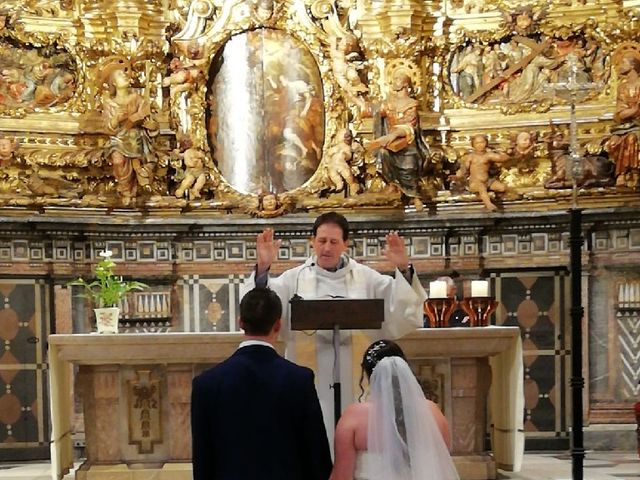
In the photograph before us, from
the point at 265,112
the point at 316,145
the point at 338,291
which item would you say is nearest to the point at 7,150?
the point at 265,112

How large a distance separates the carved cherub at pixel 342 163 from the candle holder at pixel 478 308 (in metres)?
3.98

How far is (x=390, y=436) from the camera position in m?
5.20

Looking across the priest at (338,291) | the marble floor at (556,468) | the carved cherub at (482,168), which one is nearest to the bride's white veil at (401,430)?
the priest at (338,291)

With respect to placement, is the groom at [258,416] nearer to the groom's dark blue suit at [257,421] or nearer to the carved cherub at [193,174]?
the groom's dark blue suit at [257,421]

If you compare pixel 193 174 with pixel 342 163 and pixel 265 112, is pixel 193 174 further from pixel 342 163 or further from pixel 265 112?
pixel 342 163

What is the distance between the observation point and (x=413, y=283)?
6.60m

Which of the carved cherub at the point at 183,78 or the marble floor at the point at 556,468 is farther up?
the carved cherub at the point at 183,78

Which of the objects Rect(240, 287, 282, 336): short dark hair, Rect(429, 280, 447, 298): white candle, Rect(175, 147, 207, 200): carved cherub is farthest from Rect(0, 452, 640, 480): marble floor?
Rect(240, 287, 282, 336): short dark hair

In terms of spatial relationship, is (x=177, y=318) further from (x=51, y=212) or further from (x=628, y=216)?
(x=628, y=216)

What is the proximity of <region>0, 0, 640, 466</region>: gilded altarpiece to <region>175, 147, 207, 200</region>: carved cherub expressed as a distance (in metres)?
0.03

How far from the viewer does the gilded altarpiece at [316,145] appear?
12516mm

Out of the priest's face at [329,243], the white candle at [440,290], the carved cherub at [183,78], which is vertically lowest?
the white candle at [440,290]

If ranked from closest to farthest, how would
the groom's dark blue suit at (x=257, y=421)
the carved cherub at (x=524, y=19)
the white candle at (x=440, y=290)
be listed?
the groom's dark blue suit at (x=257, y=421)
the white candle at (x=440, y=290)
the carved cherub at (x=524, y=19)

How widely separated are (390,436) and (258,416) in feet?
3.02
